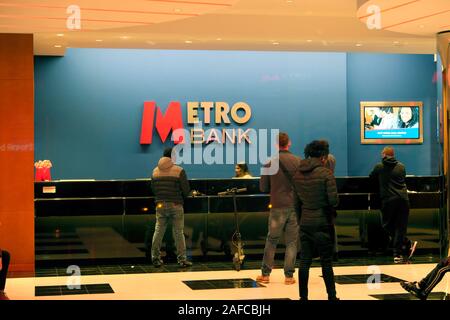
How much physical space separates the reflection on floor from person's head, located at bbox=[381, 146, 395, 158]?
1.36 metres

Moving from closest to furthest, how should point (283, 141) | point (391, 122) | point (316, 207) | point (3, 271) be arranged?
1. point (316, 207)
2. point (3, 271)
3. point (283, 141)
4. point (391, 122)

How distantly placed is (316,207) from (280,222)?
1.67 metres

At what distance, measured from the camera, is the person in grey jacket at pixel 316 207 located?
8227mm

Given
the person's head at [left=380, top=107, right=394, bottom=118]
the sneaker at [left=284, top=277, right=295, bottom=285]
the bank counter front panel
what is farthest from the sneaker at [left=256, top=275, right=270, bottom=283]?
the person's head at [left=380, top=107, right=394, bottom=118]

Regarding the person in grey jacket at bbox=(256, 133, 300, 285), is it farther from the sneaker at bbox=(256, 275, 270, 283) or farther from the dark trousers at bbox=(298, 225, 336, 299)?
the dark trousers at bbox=(298, 225, 336, 299)

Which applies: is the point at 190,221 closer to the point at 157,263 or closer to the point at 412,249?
the point at 157,263

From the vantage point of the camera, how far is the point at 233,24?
10.5m

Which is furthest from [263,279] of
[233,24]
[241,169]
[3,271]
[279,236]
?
[233,24]

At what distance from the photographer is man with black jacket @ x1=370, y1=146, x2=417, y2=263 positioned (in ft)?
34.3

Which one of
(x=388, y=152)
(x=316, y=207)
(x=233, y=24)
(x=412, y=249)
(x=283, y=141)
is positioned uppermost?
(x=233, y=24)

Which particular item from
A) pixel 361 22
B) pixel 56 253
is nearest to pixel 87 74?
pixel 56 253

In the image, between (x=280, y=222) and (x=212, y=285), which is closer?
(x=212, y=285)

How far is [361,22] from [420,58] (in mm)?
768

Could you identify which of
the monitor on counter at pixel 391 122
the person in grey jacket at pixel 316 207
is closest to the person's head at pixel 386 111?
the monitor on counter at pixel 391 122
